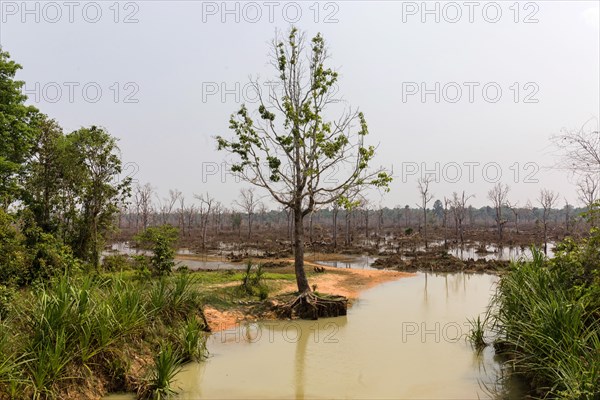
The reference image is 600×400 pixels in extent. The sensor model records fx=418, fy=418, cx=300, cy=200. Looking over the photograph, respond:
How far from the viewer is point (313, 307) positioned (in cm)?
1264

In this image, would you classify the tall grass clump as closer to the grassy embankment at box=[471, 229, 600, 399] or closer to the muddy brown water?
the grassy embankment at box=[471, 229, 600, 399]

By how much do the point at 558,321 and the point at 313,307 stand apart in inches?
292

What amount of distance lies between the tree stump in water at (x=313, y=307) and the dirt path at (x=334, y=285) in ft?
4.88

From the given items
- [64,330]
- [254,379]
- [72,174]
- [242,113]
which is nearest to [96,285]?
[64,330]

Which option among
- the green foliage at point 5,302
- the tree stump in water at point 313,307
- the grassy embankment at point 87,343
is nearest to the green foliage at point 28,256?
the green foliage at point 5,302

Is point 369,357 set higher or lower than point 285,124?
lower

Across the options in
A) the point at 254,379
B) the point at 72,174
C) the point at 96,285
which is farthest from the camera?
the point at 72,174

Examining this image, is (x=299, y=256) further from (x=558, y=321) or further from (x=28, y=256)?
(x=558, y=321)

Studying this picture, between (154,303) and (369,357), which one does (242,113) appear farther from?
(369,357)

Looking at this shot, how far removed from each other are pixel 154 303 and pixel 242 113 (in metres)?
7.47

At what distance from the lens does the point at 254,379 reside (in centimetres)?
748

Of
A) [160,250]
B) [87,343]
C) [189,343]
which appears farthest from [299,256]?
[87,343]

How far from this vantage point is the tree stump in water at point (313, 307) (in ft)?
41.4

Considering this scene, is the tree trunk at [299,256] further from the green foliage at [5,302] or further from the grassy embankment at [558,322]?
the green foliage at [5,302]
